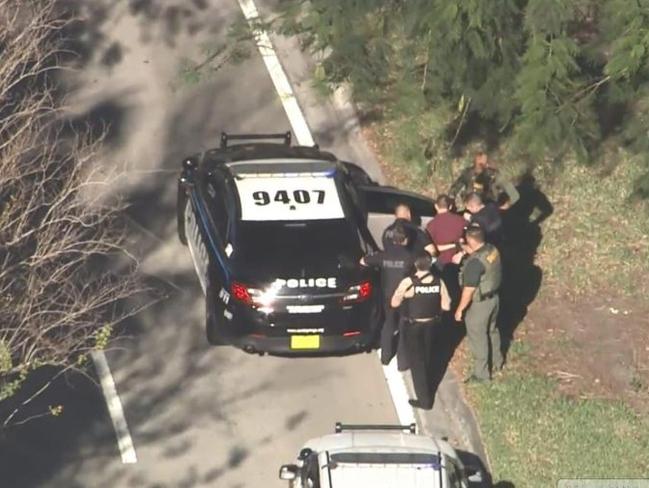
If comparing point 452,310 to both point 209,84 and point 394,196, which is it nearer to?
point 394,196

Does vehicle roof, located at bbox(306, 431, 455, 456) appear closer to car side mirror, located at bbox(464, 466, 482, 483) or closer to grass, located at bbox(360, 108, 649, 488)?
car side mirror, located at bbox(464, 466, 482, 483)

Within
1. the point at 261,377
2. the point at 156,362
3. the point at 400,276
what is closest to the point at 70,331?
the point at 156,362

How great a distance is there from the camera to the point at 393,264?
15.7 metres

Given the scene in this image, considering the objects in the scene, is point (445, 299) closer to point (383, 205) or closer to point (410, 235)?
point (410, 235)

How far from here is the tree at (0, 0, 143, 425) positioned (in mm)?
14672

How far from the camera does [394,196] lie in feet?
58.5

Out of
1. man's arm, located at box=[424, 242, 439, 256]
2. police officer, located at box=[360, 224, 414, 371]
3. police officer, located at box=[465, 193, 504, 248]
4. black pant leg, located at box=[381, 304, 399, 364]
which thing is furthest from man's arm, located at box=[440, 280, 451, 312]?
police officer, located at box=[465, 193, 504, 248]

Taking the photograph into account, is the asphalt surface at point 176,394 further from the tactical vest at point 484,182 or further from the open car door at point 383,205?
the tactical vest at point 484,182

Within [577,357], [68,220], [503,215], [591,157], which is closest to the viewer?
[68,220]

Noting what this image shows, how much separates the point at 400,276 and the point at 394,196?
2325 mm

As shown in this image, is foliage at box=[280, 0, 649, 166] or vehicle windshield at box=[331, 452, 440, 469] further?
foliage at box=[280, 0, 649, 166]

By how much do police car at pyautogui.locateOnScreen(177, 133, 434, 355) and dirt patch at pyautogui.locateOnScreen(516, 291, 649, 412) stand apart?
2.04 m

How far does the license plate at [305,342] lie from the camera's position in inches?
629

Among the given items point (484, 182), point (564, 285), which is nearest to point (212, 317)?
point (484, 182)
